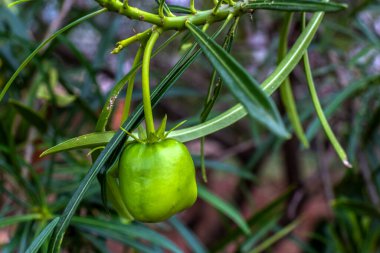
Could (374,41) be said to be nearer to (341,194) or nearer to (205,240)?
(341,194)

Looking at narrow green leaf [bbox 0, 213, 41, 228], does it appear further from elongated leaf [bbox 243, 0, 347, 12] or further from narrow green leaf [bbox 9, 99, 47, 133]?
elongated leaf [bbox 243, 0, 347, 12]

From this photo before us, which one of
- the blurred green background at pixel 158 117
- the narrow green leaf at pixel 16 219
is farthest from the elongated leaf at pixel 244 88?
the narrow green leaf at pixel 16 219

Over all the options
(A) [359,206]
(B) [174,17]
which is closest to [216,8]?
(B) [174,17]

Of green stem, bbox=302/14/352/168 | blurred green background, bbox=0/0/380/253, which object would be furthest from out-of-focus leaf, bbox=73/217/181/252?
green stem, bbox=302/14/352/168

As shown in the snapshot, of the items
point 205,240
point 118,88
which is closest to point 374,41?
point 118,88

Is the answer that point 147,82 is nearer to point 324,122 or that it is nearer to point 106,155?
point 106,155

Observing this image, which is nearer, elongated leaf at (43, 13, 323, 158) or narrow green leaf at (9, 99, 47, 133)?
elongated leaf at (43, 13, 323, 158)
